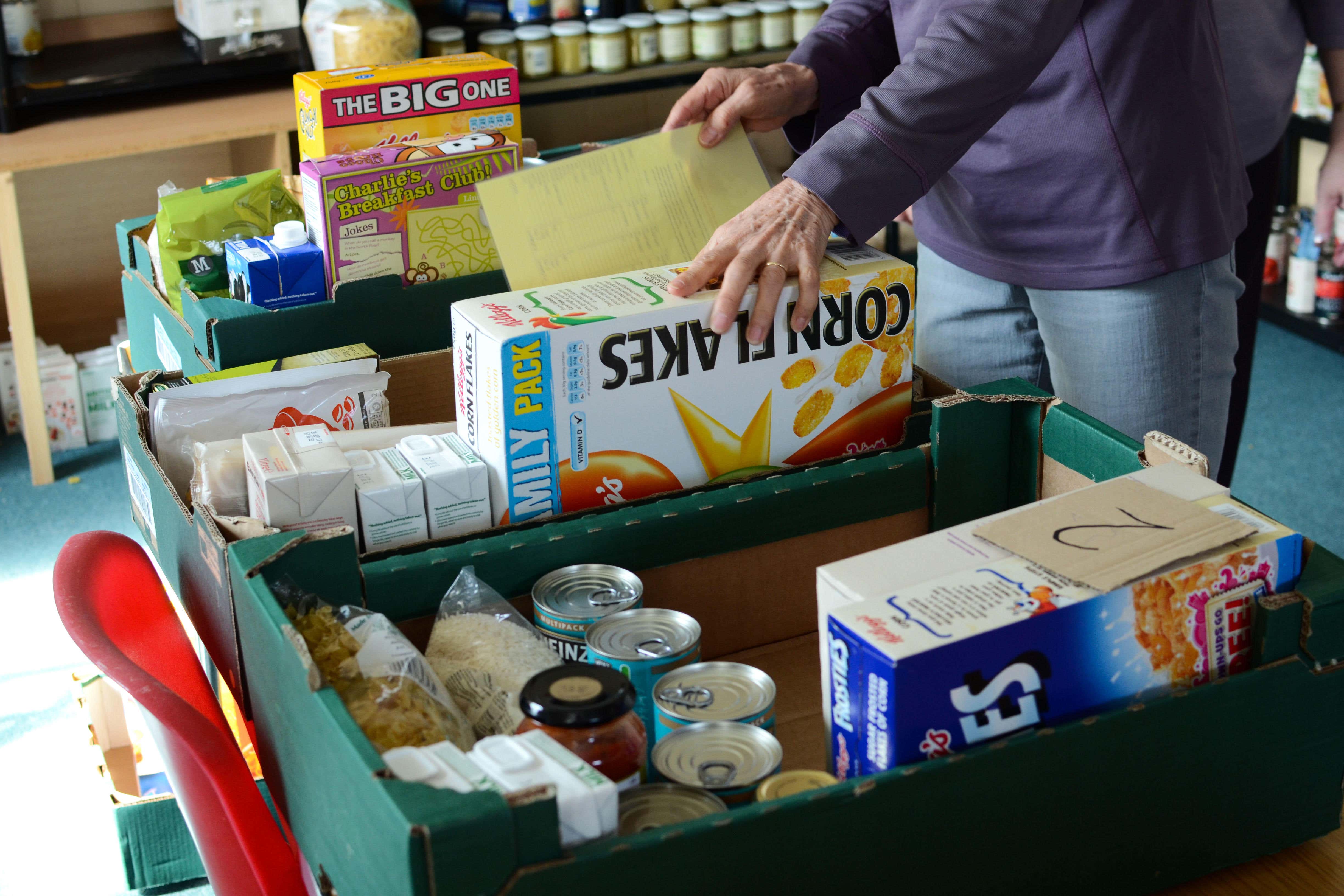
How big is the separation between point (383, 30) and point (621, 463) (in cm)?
205

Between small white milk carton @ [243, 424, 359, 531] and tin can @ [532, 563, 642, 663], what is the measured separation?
165 millimetres

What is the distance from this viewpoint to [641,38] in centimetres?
334

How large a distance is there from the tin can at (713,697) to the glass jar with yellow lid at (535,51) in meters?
2.63

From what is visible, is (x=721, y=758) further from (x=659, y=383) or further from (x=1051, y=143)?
(x=1051, y=143)

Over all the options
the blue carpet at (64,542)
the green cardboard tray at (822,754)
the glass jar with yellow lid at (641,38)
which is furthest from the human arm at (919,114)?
the glass jar with yellow lid at (641,38)

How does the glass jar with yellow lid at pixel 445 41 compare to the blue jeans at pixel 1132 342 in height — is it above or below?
above

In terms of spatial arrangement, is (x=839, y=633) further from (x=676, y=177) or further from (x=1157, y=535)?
(x=676, y=177)

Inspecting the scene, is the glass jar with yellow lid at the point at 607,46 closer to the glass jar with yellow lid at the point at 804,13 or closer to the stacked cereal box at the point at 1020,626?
the glass jar with yellow lid at the point at 804,13

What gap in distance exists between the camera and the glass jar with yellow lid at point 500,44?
3.21 meters

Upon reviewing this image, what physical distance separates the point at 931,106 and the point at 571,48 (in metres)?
2.26

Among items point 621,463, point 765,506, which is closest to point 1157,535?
point 765,506

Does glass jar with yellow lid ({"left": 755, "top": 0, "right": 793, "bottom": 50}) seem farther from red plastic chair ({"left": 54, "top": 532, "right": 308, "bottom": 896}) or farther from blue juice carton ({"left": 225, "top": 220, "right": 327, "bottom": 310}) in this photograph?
red plastic chair ({"left": 54, "top": 532, "right": 308, "bottom": 896})

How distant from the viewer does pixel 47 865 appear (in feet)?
6.15

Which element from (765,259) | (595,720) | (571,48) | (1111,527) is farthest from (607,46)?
(595,720)
